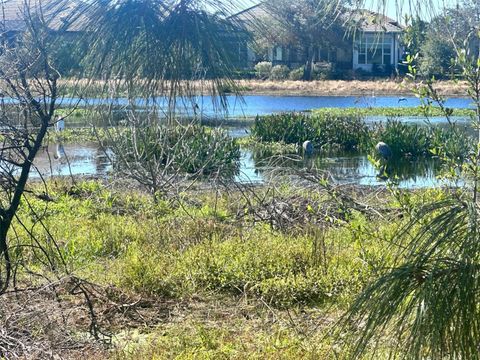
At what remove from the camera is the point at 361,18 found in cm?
182

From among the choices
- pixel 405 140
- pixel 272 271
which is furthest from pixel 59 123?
pixel 272 271

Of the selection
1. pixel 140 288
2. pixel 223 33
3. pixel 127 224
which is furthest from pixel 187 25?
pixel 127 224

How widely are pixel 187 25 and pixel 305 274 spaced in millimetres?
4057

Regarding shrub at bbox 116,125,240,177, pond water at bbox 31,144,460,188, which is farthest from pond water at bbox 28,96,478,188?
shrub at bbox 116,125,240,177

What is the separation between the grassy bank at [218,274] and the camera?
14.4ft

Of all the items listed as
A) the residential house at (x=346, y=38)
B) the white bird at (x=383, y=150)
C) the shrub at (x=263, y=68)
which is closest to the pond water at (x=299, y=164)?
the white bird at (x=383, y=150)

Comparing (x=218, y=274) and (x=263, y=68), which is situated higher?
(x=263, y=68)

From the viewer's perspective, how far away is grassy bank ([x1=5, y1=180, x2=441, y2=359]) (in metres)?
4.38

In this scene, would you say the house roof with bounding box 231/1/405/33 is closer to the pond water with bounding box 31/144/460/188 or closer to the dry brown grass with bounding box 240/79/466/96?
the pond water with bounding box 31/144/460/188

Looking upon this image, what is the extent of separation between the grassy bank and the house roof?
1719 mm

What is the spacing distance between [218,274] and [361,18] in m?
4.14

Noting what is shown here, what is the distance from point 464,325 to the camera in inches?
57.2

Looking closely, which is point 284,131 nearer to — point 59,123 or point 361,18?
point 59,123

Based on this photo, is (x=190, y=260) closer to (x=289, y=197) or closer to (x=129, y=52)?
(x=289, y=197)
